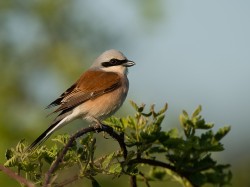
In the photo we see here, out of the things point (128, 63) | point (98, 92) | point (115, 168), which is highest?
point (115, 168)

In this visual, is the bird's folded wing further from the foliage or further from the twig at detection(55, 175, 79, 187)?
the twig at detection(55, 175, 79, 187)

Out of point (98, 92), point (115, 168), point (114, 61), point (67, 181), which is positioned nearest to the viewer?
point (67, 181)

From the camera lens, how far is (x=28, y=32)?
724 cm

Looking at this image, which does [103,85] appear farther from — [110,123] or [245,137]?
[245,137]

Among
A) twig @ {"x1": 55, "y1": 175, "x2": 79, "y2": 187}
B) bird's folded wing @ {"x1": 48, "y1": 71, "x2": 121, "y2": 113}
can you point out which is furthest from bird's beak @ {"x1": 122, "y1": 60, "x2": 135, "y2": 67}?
twig @ {"x1": 55, "y1": 175, "x2": 79, "y2": 187}

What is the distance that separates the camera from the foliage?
2.20 meters

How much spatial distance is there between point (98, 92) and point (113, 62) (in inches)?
19.6

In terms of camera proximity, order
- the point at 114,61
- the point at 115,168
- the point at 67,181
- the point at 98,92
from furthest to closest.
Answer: the point at 114,61, the point at 98,92, the point at 115,168, the point at 67,181

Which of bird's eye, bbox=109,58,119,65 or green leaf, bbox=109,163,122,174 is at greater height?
green leaf, bbox=109,163,122,174

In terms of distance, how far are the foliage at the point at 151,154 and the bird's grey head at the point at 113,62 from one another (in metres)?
3.88

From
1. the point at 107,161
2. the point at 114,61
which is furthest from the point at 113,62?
the point at 107,161

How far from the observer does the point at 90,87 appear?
5.94 m

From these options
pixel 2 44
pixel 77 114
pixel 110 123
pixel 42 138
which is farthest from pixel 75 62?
pixel 110 123

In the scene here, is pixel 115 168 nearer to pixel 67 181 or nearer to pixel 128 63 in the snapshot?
pixel 67 181
